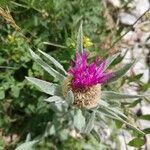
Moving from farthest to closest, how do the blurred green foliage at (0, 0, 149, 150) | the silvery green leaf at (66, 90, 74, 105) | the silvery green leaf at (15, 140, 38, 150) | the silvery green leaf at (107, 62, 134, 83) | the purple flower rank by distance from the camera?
1. the silvery green leaf at (15, 140, 38, 150)
2. the blurred green foliage at (0, 0, 149, 150)
3. the silvery green leaf at (107, 62, 134, 83)
4. the purple flower
5. the silvery green leaf at (66, 90, 74, 105)

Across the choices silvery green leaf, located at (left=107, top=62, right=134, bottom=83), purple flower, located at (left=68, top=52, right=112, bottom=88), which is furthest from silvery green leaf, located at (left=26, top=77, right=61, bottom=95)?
silvery green leaf, located at (left=107, top=62, right=134, bottom=83)

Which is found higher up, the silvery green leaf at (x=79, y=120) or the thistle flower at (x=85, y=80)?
the thistle flower at (x=85, y=80)

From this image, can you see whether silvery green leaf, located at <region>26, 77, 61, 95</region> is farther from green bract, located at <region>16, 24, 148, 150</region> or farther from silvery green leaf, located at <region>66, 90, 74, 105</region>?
silvery green leaf, located at <region>66, 90, 74, 105</region>

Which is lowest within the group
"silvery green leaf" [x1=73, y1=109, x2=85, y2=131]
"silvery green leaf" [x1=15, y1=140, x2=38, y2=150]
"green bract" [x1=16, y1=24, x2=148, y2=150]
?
"silvery green leaf" [x1=15, y1=140, x2=38, y2=150]

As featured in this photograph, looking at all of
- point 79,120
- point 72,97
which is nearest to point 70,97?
point 72,97

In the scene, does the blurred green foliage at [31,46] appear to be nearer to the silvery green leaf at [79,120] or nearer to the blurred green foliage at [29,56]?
the blurred green foliage at [29,56]

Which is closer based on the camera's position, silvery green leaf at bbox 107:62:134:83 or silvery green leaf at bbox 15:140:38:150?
silvery green leaf at bbox 107:62:134:83

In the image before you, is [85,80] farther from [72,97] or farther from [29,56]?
[29,56]

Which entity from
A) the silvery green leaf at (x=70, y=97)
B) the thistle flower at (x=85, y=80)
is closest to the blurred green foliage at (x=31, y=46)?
the thistle flower at (x=85, y=80)
